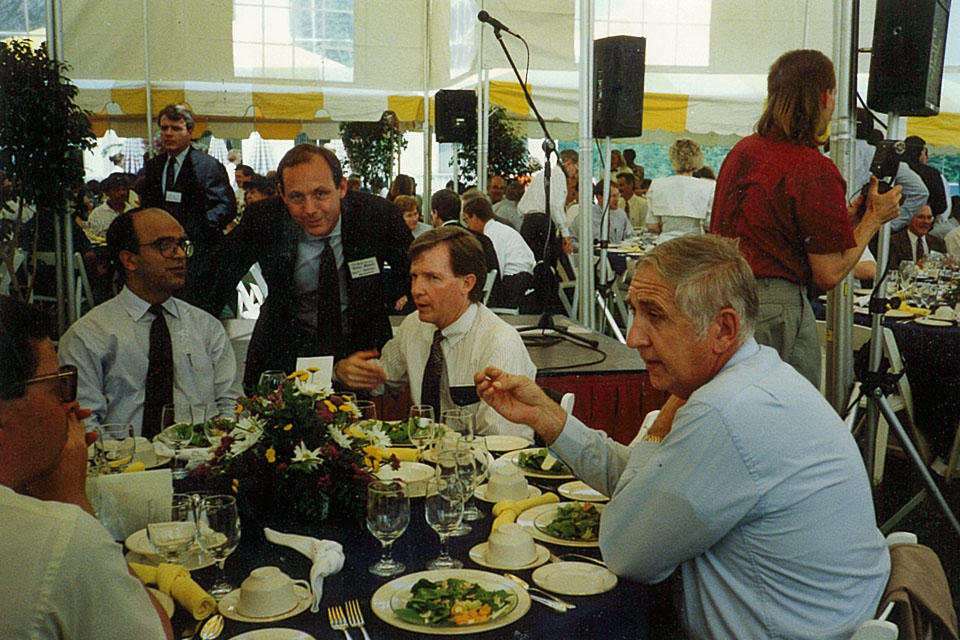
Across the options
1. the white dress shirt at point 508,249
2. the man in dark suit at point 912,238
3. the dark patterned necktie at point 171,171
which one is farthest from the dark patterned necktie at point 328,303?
the man in dark suit at point 912,238

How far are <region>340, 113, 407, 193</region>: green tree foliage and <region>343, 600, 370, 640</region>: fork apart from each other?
851cm

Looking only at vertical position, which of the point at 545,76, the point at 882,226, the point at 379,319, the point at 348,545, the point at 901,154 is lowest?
the point at 348,545

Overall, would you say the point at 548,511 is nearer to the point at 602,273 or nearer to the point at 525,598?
the point at 525,598

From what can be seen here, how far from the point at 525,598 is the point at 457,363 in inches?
62.7

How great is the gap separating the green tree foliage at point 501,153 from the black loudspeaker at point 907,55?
7408 mm

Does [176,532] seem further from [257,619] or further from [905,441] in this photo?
[905,441]

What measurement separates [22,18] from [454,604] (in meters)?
3.72

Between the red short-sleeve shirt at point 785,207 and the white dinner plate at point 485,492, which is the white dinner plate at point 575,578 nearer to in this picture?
the white dinner plate at point 485,492

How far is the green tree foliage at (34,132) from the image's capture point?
416 centimetres

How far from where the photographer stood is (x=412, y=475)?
7.22 feet

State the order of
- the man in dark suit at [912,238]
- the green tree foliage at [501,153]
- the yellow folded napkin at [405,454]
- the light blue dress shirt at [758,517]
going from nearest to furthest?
the light blue dress shirt at [758,517], the yellow folded napkin at [405,454], the man in dark suit at [912,238], the green tree foliage at [501,153]

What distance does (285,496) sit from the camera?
6.24ft

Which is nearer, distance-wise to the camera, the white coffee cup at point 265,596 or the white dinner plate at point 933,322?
the white coffee cup at point 265,596

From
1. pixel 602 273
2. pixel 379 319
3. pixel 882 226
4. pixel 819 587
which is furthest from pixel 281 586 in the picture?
pixel 602 273
